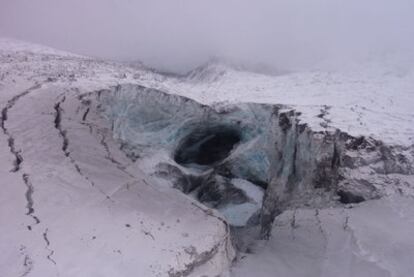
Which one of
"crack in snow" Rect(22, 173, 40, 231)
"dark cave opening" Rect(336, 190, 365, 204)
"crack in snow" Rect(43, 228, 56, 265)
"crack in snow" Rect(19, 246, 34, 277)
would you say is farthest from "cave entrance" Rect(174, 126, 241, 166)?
"crack in snow" Rect(19, 246, 34, 277)

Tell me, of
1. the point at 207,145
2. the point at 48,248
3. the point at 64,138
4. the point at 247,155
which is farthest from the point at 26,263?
the point at 207,145

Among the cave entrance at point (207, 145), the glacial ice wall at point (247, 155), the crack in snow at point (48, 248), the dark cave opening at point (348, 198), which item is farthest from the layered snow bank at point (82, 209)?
the cave entrance at point (207, 145)

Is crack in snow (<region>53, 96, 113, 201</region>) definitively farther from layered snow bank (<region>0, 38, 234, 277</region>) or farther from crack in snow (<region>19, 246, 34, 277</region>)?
crack in snow (<region>19, 246, 34, 277</region>)

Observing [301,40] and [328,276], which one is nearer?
[328,276]

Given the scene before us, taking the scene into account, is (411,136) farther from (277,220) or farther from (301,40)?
(301,40)

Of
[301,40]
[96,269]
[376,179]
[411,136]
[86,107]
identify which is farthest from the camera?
[301,40]

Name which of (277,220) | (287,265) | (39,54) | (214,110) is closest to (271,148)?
(214,110)

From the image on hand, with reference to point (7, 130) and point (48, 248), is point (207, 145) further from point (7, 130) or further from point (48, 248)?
point (48, 248)

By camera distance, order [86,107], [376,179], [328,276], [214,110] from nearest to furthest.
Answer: [328,276] < [376,179] < [86,107] < [214,110]
